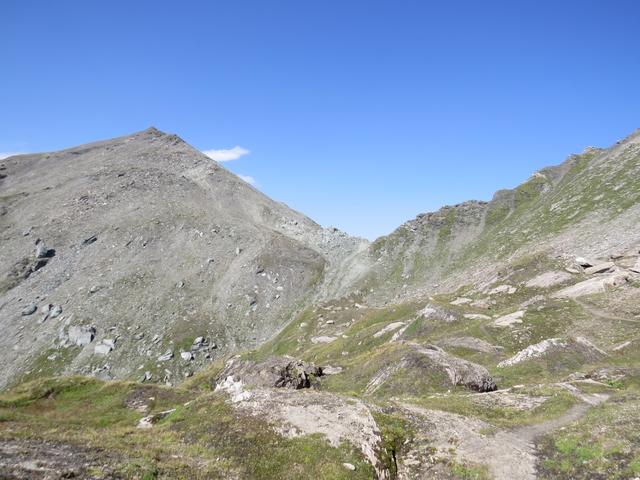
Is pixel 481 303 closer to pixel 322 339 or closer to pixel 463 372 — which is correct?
pixel 463 372

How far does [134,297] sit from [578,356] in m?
107

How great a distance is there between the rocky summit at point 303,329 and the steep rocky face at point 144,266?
0.69 meters

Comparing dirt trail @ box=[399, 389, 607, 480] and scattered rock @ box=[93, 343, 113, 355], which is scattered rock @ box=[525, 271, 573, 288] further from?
scattered rock @ box=[93, 343, 113, 355]

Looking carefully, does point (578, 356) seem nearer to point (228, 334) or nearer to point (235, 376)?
point (235, 376)

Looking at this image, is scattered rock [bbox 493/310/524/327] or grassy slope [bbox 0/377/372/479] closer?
grassy slope [bbox 0/377/372/479]

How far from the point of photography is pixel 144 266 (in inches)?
4899

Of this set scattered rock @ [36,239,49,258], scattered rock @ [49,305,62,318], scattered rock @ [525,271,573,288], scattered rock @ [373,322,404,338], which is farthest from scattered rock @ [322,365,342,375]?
scattered rock @ [36,239,49,258]

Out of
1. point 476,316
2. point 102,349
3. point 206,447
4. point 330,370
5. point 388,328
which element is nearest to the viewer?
point 206,447

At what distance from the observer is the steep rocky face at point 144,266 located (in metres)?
100

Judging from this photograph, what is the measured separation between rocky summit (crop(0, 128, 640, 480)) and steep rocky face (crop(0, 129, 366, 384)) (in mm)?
690

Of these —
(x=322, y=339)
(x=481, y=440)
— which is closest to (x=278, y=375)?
(x=481, y=440)

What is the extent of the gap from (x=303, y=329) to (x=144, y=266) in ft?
196

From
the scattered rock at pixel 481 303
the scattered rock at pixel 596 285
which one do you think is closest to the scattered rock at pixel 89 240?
the scattered rock at pixel 481 303

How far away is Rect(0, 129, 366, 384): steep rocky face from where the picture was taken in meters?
100
